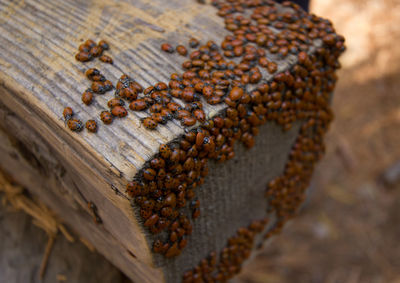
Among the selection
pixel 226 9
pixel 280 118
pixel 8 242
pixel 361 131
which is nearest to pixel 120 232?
pixel 8 242

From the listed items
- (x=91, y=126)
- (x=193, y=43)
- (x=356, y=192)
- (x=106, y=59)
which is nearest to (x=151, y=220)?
(x=91, y=126)

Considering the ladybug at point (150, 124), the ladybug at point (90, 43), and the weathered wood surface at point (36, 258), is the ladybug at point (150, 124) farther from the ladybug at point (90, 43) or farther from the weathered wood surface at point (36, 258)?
the weathered wood surface at point (36, 258)

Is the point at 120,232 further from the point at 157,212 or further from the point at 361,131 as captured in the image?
the point at 361,131

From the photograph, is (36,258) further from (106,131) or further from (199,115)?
(199,115)

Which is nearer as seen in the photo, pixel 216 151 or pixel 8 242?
pixel 216 151

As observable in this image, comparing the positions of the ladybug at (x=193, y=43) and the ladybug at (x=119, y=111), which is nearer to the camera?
the ladybug at (x=119, y=111)

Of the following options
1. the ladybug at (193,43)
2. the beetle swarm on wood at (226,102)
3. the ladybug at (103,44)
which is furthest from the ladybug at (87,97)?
the ladybug at (193,43)
